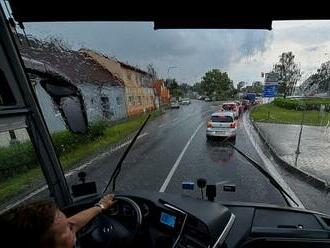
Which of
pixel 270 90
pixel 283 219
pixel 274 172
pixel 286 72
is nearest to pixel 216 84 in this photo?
pixel 286 72

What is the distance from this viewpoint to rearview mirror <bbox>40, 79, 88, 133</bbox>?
298 centimetres

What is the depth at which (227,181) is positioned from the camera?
10180 millimetres

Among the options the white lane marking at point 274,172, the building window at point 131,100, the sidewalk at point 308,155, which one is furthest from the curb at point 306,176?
the building window at point 131,100

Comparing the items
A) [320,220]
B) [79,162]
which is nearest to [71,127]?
[320,220]

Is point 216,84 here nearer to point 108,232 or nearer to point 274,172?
point 274,172

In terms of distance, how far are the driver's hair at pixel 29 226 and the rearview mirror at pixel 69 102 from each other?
4.42ft

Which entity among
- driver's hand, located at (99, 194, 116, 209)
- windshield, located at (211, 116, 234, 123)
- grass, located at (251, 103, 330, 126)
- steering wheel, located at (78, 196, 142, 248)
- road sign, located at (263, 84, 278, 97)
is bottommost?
grass, located at (251, 103, 330, 126)

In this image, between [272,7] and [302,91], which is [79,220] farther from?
[302,91]

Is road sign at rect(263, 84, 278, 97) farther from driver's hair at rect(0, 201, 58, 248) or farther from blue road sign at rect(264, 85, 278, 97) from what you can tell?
driver's hair at rect(0, 201, 58, 248)

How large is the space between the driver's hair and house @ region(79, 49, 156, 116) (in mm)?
38022

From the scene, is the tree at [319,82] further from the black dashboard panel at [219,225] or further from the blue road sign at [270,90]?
the black dashboard panel at [219,225]

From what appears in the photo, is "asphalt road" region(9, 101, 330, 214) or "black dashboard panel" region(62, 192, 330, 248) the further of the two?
"asphalt road" region(9, 101, 330, 214)

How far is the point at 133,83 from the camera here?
170 ft

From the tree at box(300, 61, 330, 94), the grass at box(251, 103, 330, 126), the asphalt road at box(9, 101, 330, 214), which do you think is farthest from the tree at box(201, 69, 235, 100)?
the asphalt road at box(9, 101, 330, 214)
